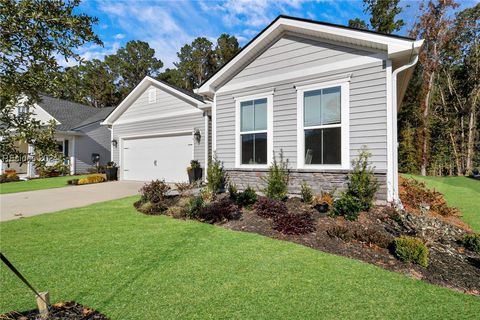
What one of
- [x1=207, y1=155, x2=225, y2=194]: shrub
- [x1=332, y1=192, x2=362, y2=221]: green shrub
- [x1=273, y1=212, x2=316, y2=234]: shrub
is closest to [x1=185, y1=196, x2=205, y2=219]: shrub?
[x1=207, y1=155, x2=225, y2=194]: shrub

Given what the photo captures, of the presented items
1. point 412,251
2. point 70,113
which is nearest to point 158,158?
point 412,251

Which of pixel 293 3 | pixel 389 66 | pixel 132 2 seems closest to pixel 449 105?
pixel 293 3

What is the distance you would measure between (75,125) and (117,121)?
603 cm

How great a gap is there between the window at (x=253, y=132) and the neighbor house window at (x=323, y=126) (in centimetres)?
97

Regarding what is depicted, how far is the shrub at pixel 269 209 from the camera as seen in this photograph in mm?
5645

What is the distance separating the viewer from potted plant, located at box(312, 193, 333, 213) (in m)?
5.68

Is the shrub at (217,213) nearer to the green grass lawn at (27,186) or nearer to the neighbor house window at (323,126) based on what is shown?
the neighbor house window at (323,126)

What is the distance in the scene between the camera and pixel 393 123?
5.85m

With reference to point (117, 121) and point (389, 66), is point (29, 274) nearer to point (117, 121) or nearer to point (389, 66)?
point (389, 66)

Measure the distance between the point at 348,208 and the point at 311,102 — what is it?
293 cm

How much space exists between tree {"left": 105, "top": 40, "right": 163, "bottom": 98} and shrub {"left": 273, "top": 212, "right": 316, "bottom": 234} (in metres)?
32.2

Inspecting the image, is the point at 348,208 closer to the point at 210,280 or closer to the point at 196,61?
the point at 210,280

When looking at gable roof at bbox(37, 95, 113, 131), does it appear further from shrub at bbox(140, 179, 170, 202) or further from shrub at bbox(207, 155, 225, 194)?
shrub at bbox(207, 155, 225, 194)

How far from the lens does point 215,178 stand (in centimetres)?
799
